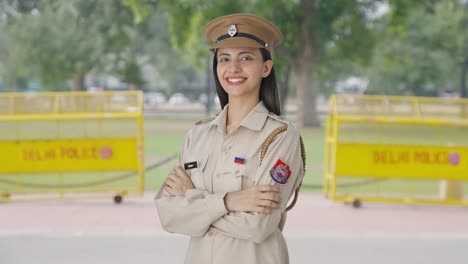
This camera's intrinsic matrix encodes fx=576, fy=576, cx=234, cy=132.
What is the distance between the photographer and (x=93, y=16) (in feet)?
96.5

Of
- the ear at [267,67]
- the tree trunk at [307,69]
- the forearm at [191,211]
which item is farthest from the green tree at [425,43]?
the forearm at [191,211]

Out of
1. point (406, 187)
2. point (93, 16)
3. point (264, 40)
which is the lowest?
point (406, 187)

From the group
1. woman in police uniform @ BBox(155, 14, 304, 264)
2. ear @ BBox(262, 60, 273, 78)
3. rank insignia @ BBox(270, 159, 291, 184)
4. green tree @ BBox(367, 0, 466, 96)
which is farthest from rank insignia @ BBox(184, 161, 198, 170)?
green tree @ BBox(367, 0, 466, 96)

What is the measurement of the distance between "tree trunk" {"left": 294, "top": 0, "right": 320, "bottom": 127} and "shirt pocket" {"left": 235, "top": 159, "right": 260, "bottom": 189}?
66.7ft

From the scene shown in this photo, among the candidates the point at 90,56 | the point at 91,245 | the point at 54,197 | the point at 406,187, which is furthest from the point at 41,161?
the point at 90,56

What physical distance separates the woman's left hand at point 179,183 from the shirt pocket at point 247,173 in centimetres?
19

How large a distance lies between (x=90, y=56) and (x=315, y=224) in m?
25.2

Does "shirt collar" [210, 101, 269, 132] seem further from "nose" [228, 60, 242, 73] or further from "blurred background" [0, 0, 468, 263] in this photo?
"blurred background" [0, 0, 468, 263]

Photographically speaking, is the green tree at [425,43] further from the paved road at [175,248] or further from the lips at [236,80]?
the lips at [236,80]

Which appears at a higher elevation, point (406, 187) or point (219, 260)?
point (219, 260)

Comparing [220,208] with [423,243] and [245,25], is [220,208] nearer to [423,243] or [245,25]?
[245,25]

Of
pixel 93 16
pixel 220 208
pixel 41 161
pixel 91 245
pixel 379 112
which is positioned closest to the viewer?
pixel 220 208

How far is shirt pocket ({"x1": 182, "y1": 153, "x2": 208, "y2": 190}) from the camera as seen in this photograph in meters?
2.00

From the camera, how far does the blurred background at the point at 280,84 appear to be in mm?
6047
